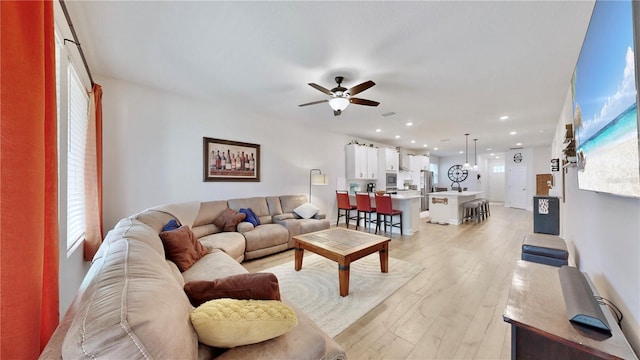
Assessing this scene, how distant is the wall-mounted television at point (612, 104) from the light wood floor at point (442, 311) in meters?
1.36

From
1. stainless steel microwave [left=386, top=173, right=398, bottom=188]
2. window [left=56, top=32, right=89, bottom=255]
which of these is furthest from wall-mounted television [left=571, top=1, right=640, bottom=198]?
stainless steel microwave [left=386, top=173, right=398, bottom=188]

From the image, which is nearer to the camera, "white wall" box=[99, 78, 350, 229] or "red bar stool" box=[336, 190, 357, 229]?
"white wall" box=[99, 78, 350, 229]

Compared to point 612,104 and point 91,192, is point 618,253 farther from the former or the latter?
point 91,192

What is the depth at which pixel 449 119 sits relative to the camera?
15.8ft

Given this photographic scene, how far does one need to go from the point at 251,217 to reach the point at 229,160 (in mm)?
1170

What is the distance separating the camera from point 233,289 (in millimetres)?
1200

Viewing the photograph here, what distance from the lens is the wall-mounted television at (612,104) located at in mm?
867

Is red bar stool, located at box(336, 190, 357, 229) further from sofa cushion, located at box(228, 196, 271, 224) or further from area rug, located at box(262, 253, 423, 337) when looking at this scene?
area rug, located at box(262, 253, 423, 337)

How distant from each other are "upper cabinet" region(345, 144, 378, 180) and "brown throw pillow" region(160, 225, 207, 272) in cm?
487

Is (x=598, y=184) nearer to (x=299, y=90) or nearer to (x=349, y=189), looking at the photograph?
(x=299, y=90)

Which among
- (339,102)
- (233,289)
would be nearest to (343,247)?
(233,289)

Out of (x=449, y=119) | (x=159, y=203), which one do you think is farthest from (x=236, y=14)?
(x=449, y=119)

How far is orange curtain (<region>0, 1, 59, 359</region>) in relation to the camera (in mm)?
748

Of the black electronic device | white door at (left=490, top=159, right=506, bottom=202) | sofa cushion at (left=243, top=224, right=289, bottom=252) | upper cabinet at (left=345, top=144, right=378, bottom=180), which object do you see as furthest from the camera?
white door at (left=490, top=159, right=506, bottom=202)
